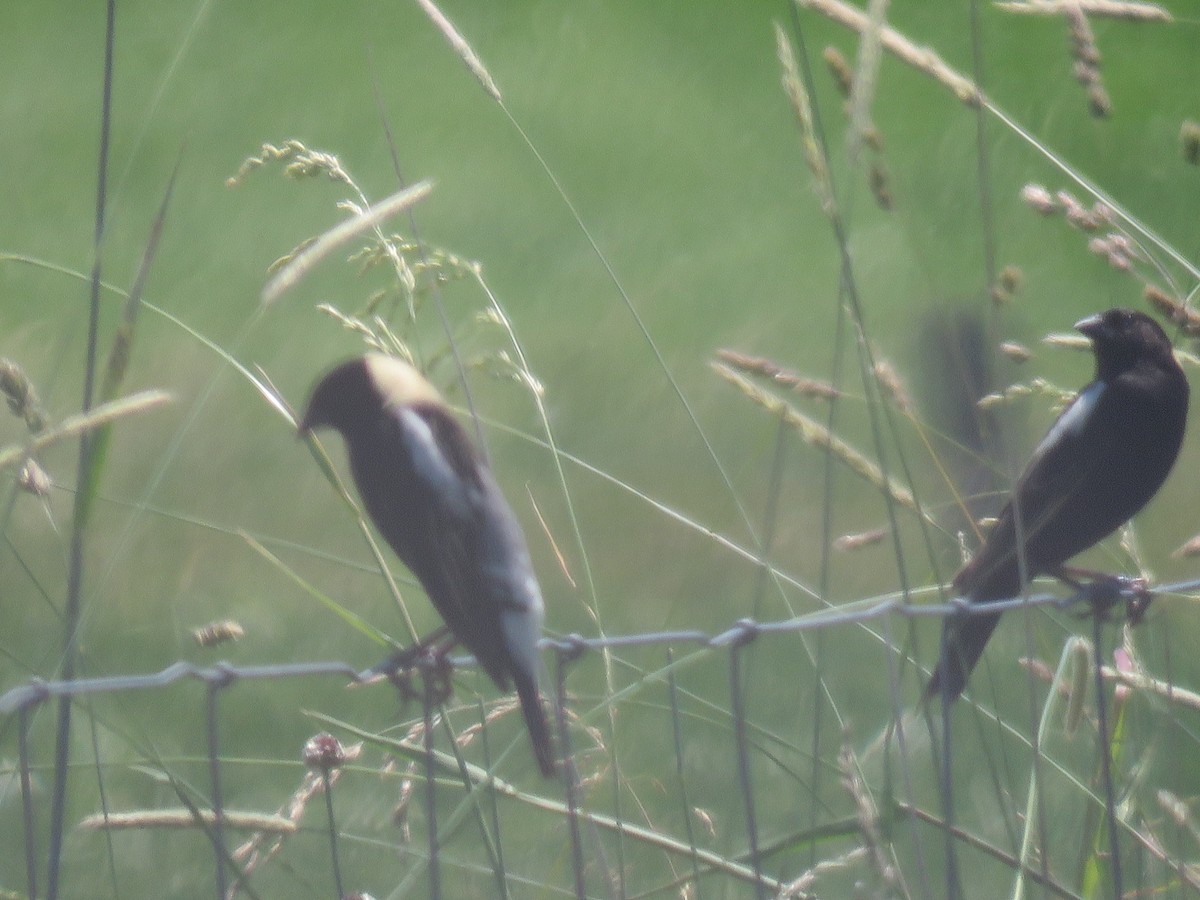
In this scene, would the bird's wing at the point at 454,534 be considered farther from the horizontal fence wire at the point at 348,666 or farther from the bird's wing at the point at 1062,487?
the bird's wing at the point at 1062,487

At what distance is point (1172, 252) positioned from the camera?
4.24 ft

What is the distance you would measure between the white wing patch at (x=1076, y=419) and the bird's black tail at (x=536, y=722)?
1.09m

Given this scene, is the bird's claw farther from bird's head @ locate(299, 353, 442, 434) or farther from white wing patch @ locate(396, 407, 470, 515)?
bird's head @ locate(299, 353, 442, 434)

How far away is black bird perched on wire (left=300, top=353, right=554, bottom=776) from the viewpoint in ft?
5.51

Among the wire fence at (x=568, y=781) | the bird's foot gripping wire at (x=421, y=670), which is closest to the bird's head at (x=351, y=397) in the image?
the bird's foot gripping wire at (x=421, y=670)

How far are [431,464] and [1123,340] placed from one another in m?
1.26

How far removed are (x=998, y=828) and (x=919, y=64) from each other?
2.88 meters

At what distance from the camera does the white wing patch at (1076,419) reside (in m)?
2.25

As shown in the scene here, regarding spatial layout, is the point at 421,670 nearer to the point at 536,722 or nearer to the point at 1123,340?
A: the point at 536,722

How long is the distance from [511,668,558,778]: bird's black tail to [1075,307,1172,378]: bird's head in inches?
49.5

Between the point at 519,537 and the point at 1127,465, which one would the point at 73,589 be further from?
the point at 1127,465

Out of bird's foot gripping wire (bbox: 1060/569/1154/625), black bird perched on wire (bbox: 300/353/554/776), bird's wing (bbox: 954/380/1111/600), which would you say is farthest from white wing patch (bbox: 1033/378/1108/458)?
black bird perched on wire (bbox: 300/353/554/776)

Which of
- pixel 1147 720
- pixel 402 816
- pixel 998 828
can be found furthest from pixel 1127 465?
pixel 998 828

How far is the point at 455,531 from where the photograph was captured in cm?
179
